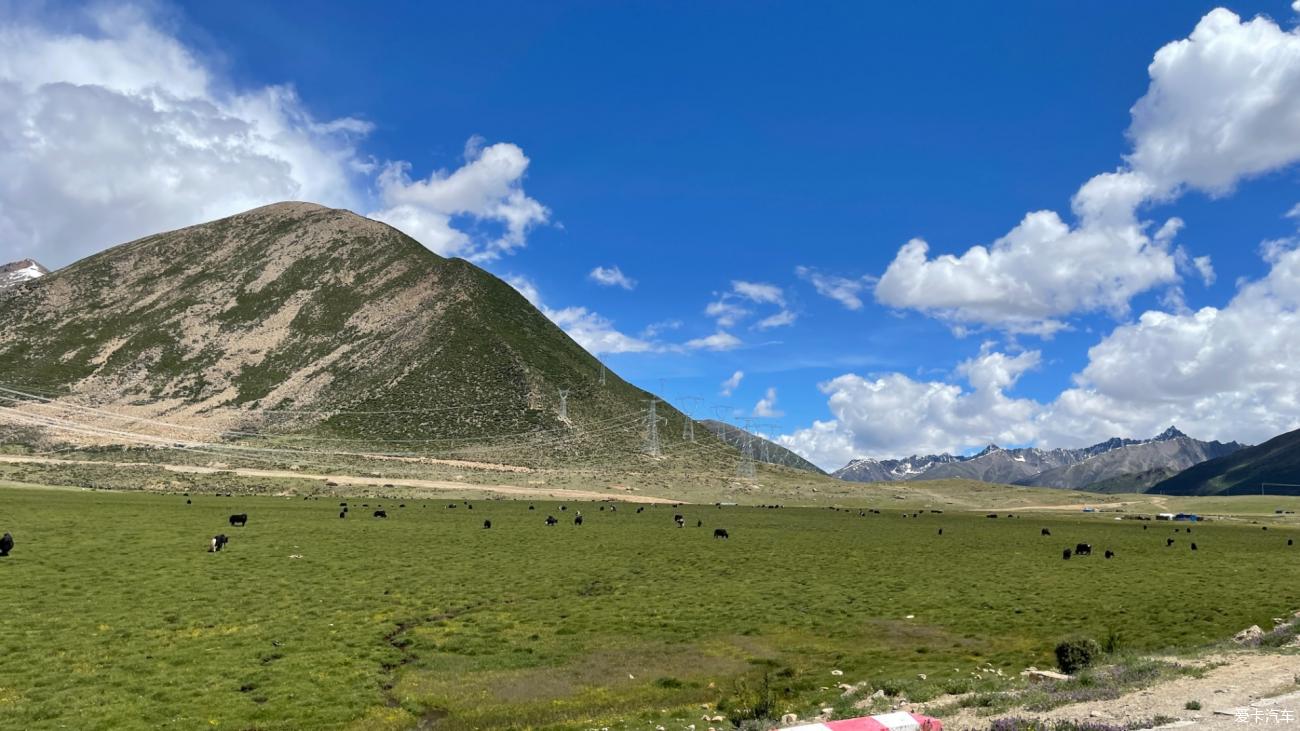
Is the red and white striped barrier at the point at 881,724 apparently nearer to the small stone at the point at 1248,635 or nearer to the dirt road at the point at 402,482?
the small stone at the point at 1248,635

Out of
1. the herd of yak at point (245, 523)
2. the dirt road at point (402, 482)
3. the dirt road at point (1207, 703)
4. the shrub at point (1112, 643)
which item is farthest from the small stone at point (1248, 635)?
the dirt road at point (402, 482)

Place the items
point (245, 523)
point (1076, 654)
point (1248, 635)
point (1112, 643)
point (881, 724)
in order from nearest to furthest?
1. point (881, 724)
2. point (1076, 654)
3. point (1112, 643)
4. point (1248, 635)
5. point (245, 523)

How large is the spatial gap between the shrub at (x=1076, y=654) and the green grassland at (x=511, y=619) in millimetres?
1343

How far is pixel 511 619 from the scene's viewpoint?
99.6 feet

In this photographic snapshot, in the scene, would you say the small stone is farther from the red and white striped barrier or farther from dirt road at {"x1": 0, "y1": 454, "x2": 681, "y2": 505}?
dirt road at {"x1": 0, "y1": 454, "x2": 681, "y2": 505}

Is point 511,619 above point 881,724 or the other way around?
the other way around

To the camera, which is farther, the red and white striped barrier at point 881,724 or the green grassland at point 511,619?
the green grassland at point 511,619

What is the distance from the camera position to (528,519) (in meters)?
83.2

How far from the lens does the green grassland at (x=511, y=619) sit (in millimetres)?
19578

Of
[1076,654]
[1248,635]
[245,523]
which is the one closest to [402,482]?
[245,523]

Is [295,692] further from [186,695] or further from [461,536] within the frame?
[461,536]

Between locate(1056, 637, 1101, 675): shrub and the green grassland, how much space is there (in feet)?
4.41

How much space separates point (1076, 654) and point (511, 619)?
21.7 m

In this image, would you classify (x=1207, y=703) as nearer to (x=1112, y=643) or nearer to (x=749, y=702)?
(x=1112, y=643)
